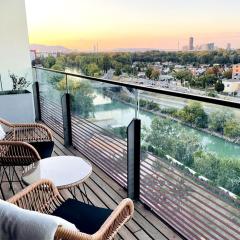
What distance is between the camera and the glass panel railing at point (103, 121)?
2689mm

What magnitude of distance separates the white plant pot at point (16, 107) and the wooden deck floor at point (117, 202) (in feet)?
5.65

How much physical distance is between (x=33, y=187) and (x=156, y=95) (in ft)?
3.71

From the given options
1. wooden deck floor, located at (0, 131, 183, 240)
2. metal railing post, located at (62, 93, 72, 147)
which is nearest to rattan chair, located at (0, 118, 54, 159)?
wooden deck floor, located at (0, 131, 183, 240)

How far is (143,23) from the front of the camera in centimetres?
1505

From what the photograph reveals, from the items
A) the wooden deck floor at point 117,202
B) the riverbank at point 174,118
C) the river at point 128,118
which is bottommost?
the wooden deck floor at point 117,202

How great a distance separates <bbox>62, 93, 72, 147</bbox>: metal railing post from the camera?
3865 mm

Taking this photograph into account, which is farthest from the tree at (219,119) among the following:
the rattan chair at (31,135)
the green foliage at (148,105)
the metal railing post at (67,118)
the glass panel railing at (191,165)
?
the metal railing post at (67,118)

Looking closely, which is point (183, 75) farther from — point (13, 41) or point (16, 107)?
point (16, 107)

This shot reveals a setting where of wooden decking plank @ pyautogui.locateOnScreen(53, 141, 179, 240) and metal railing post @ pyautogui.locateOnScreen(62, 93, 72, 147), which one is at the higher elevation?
metal railing post @ pyautogui.locateOnScreen(62, 93, 72, 147)

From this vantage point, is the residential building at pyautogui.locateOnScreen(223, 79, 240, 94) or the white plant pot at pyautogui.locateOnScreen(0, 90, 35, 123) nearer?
the white plant pot at pyautogui.locateOnScreen(0, 90, 35, 123)

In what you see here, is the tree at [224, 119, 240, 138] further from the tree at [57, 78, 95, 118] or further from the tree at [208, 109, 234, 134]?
the tree at [57, 78, 95, 118]

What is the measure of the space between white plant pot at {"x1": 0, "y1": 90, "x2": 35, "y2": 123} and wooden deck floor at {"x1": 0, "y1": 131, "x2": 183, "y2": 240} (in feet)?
5.65

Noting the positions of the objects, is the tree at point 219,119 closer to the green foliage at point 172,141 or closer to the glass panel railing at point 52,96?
the green foliage at point 172,141

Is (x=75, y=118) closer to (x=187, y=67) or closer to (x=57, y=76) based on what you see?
(x=57, y=76)
